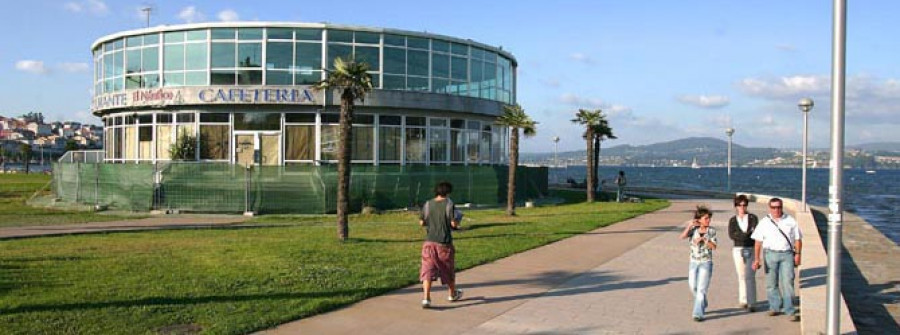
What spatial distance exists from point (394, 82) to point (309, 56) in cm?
369

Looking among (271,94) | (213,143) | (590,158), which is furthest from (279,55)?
(590,158)

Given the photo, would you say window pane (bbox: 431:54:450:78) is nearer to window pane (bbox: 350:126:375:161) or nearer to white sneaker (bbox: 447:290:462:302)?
window pane (bbox: 350:126:375:161)

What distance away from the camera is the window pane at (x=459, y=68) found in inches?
1299

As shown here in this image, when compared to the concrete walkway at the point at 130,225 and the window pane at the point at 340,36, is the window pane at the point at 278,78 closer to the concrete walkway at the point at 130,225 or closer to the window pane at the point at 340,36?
the window pane at the point at 340,36

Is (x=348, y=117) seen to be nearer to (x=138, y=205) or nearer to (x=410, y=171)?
(x=410, y=171)

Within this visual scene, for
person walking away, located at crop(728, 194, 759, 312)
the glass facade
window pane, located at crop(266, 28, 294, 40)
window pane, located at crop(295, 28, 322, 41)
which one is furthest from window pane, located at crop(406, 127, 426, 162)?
person walking away, located at crop(728, 194, 759, 312)

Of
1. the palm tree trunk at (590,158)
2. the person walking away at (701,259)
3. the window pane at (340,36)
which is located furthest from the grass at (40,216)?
the palm tree trunk at (590,158)

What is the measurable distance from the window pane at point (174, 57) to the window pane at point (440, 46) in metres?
10.4

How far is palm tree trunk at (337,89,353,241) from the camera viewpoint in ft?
52.7

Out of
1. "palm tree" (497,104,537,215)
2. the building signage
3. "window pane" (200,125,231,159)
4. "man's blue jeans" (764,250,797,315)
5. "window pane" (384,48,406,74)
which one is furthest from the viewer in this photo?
"window pane" (384,48,406,74)

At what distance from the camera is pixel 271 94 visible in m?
28.4

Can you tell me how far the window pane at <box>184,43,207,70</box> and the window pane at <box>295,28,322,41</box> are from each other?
3.86 m

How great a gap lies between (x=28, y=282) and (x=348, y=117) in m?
8.02

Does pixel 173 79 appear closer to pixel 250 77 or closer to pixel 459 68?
pixel 250 77
